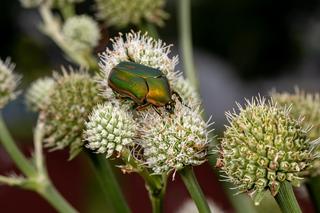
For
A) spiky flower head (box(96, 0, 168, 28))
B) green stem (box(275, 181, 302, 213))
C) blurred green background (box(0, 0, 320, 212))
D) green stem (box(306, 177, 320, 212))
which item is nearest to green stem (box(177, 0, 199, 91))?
spiky flower head (box(96, 0, 168, 28))

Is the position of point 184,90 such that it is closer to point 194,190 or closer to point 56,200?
point 194,190

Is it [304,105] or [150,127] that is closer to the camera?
[150,127]

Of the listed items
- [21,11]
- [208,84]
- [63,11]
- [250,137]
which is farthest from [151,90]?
[208,84]

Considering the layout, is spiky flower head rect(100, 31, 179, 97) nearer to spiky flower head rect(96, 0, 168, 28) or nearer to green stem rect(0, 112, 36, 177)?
green stem rect(0, 112, 36, 177)

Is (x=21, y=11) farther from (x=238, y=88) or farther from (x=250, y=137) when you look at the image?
(x=250, y=137)

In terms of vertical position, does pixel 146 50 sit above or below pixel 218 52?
below

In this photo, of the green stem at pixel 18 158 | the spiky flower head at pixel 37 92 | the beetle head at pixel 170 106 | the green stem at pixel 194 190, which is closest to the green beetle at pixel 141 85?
the beetle head at pixel 170 106

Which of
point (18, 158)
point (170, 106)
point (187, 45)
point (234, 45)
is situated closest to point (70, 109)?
point (18, 158)
